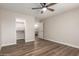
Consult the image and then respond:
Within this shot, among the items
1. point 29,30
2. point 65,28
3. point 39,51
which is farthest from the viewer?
point 29,30

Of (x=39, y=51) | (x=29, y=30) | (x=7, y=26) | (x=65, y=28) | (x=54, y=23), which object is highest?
(x=54, y=23)

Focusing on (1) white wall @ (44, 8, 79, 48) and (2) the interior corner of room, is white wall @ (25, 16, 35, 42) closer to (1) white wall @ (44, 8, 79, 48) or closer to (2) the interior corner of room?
(2) the interior corner of room

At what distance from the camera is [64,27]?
13.4 feet

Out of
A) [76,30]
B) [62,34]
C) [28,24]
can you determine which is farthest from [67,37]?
[28,24]

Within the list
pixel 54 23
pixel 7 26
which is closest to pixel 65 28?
pixel 54 23

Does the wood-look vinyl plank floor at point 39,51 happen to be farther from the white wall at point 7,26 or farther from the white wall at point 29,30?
the white wall at point 29,30

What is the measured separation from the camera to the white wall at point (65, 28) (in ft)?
11.4

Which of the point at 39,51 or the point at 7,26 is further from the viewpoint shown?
the point at 7,26

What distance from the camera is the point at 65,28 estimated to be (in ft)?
13.2

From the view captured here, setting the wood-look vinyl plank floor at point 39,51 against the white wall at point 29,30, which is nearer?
the wood-look vinyl plank floor at point 39,51

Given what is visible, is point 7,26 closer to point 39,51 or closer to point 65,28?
point 39,51

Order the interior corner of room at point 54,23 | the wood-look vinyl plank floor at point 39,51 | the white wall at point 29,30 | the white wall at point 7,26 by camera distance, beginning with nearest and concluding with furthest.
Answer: the wood-look vinyl plank floor at point 39,51 → the interior corner of room at point 54,23 → the white wall at point 7,26 → the white wall at point 29,30

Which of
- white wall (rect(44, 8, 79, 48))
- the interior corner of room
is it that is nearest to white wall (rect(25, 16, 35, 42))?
the interior corner of room

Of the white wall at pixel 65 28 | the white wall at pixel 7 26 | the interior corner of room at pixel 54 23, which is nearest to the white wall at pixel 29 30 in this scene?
the interior corner of room at pixel 54 23
